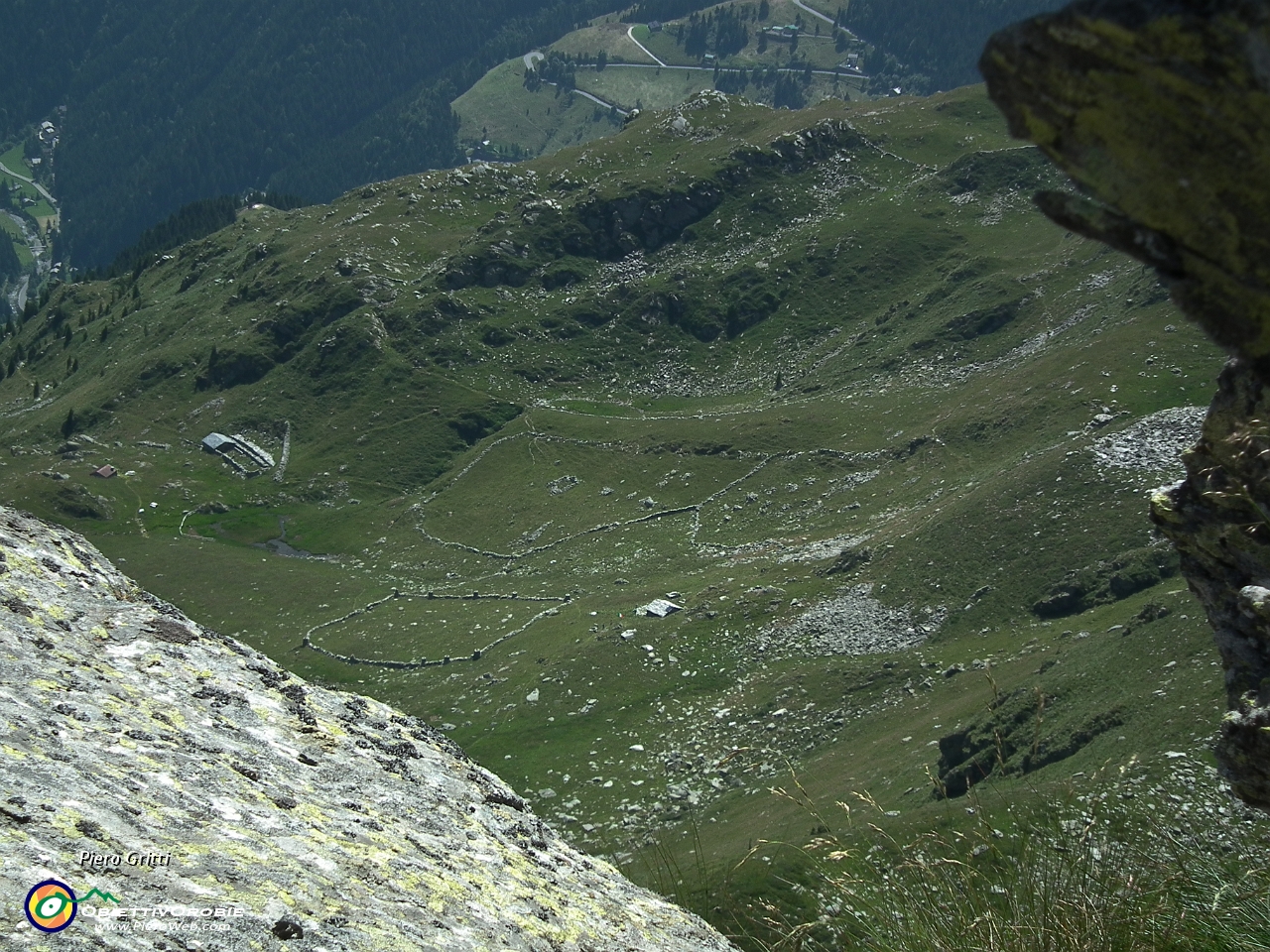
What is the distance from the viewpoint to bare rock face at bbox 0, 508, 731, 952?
9883 millimetres

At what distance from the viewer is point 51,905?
29.6ft

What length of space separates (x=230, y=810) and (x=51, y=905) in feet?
9.75

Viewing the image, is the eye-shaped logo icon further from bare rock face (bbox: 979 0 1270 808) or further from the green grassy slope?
bare rock face (bbox: 979 0 1270 808)

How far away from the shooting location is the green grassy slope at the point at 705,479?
211 feet

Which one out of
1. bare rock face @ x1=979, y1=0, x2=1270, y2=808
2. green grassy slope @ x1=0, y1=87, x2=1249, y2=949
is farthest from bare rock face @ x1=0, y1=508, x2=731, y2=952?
bare rock face @ x1=979, y1=0, x2=1270, y2=808

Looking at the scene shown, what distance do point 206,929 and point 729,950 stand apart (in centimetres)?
671

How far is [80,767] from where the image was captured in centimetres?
1159

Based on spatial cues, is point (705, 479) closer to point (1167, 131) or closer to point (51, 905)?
point (51, 905)

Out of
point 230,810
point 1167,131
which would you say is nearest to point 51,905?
point 230,810

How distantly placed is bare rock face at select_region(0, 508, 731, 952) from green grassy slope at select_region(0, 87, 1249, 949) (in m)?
5.30

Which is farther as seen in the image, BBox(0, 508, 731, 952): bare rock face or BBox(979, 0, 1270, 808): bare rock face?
BBox(0, 508, 731, 952): bare rock face

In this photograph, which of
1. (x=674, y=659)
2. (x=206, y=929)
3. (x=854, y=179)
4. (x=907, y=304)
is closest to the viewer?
(x=206, y=929)

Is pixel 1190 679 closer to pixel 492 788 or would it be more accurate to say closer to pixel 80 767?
pixel 492 788

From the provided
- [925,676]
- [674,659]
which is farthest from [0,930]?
[674,659]
